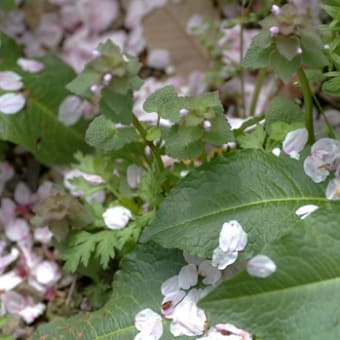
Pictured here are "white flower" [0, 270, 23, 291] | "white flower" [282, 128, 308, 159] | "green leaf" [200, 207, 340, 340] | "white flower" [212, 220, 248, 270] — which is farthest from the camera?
"white flower" [0, 270, 23, 291]

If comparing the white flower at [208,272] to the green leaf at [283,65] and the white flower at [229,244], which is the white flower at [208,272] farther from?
the green leaf at [283,65]

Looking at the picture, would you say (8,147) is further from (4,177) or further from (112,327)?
(112,327)

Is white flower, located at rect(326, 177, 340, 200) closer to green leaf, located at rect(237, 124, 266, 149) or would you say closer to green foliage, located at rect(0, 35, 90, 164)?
green leaf, located at rect(237, 124, 266, 149)

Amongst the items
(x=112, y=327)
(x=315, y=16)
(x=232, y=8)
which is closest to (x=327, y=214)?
(x=112, y=327)

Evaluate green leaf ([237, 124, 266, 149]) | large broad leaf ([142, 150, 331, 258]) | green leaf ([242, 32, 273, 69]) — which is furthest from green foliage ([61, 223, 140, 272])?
green leaf ([242, 32, 273, 69])

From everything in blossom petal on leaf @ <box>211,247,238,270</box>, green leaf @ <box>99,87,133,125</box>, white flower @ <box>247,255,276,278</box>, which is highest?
green leaf @ <box>99,87,133,125</box>

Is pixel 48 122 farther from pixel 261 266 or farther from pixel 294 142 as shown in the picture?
pixel 261 266
